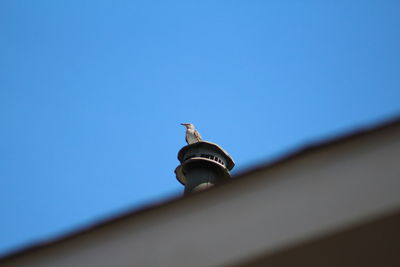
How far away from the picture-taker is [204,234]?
7.40 ft

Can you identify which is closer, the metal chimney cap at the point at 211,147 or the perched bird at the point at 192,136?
the metal chimney cap at the point at 211,147

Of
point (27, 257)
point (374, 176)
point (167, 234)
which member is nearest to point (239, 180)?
point (167, 234)

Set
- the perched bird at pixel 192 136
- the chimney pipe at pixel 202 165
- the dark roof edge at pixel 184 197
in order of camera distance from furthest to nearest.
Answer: the perched bird at pixel 192 136
the chimney pipe at pixel 202 165
the dark roof edge at pixel 184 197

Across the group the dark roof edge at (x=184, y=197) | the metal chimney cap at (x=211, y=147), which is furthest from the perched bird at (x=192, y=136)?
the dark roof edge at (x=184, y=197)

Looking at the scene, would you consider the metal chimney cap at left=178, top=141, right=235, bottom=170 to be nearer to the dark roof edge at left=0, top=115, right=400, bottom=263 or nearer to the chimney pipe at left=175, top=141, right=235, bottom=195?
the chimney pipe at left=175, top=141, right=235, bottom=195

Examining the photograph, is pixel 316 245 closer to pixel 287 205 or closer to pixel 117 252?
pixel 287 205

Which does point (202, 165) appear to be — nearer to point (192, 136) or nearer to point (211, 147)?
point (211, 147)

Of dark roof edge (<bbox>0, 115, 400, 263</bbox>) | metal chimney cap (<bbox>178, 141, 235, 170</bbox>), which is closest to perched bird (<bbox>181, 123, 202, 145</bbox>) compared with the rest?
metal chimney cap (<bbox>178, 141, 235, 170</bbox>)

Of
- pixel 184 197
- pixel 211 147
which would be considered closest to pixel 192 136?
pixel 211 147

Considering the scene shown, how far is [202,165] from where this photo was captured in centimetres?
736

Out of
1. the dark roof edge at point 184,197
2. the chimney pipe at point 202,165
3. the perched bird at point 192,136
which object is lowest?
the dark roof edge at point 184,197

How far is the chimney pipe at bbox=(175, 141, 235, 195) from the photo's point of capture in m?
7.16

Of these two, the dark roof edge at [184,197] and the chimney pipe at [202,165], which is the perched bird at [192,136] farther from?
the dark roof edge at [184,197]

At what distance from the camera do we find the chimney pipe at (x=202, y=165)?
7159mm
